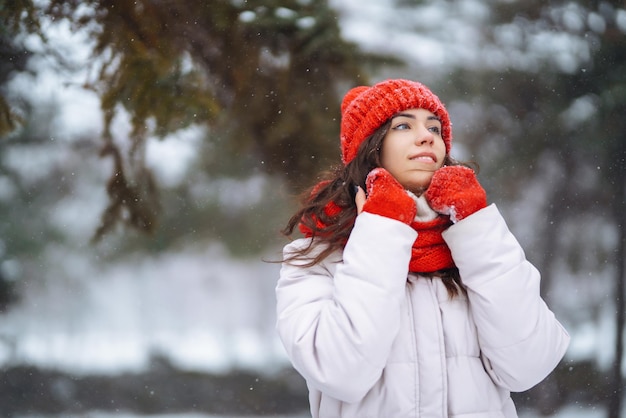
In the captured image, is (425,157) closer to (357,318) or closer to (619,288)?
(357,318)

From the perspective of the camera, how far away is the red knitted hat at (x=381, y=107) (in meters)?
1.41

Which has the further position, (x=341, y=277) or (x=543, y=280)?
(x=543, y=280)

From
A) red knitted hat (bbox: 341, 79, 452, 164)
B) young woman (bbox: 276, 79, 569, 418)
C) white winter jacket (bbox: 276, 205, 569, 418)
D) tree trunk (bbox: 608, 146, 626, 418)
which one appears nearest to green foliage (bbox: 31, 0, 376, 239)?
tree trunk (bbox: 608, 146, 626, 418)

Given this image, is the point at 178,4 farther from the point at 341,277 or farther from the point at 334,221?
the point at 341,277

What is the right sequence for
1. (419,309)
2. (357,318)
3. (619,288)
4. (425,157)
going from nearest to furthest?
(357,318)
(419,309)
(425,157)
(619,288)

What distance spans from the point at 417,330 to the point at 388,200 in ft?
0.84

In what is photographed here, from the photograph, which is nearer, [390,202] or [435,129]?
[390,202]

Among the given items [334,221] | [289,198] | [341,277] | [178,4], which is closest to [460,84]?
[289,198]

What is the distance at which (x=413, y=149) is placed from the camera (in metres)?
1.35

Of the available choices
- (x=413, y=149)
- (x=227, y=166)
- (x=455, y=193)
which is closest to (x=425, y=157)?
Answer: (x=413, y=149)

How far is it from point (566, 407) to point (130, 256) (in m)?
2.26

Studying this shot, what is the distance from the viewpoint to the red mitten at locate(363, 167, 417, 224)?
1199mm

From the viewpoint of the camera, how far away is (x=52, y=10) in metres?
3.14

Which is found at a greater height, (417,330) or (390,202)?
(390,202)
